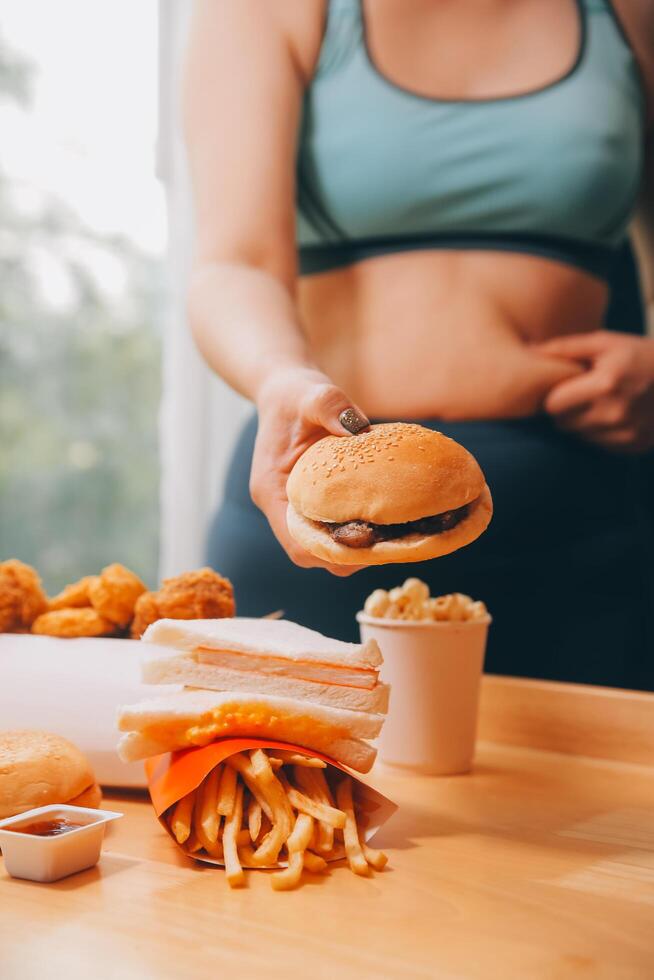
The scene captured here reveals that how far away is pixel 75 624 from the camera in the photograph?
3.54ft

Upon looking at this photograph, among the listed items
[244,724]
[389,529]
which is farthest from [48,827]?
[389,529]

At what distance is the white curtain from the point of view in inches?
102

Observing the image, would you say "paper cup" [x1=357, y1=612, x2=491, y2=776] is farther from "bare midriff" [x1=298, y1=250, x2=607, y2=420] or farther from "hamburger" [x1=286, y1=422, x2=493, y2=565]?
"bare midriff" [x1=298, y1=250, x2=607, y2=420]

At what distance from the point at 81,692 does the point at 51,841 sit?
10.2 inches

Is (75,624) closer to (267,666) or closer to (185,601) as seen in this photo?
(185,601)

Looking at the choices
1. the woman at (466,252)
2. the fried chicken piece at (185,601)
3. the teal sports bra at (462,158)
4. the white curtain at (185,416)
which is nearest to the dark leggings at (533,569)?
the woman at (466,252)

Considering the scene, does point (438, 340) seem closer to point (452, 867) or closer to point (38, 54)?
point (452, 867)

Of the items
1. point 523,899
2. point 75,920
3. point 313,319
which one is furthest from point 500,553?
point 75,920

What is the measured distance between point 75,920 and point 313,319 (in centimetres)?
113

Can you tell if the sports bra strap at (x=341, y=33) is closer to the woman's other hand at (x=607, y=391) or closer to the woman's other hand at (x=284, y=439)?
the woman's other hand at (x=607, y=391)

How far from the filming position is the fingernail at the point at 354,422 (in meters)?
0.91

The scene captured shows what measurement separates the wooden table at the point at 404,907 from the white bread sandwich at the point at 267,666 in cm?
15

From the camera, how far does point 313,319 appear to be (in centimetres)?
164

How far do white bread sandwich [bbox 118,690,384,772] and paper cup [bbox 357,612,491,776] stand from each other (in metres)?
0.23
